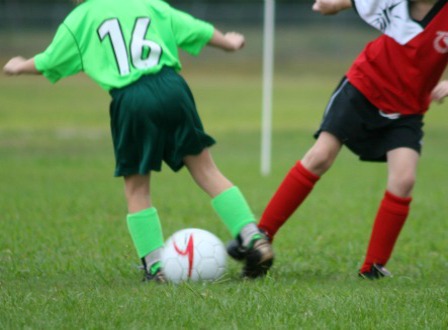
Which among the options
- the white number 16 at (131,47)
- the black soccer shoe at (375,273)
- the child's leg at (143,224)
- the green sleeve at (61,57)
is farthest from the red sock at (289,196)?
the green sleeve at (61,57)

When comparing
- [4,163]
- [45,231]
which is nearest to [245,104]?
[4,163]

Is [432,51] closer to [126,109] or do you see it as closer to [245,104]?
[126,109]

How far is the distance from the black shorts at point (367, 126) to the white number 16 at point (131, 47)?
102 cm

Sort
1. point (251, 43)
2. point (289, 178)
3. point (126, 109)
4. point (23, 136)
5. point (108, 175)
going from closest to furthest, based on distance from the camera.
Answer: point (126, 109) → point (289, 178) → point (108, 175) → point (23, 136) → point (251, 43)

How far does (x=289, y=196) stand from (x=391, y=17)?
1.09 metres

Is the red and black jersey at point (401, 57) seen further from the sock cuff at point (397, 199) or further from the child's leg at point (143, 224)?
the child's leg at point (143, 224)

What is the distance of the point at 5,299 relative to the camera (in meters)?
3.98

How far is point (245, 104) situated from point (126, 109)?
2038 centimetres

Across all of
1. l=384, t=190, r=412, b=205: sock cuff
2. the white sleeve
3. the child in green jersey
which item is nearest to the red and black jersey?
the white sleeve

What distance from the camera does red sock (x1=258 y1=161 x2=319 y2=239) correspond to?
4.98 m

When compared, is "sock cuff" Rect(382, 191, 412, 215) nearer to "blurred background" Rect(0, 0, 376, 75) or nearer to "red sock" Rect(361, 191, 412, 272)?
"red sock" Rect(361, 191, 412, 272)

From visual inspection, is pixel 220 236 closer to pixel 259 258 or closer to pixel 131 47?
pixel 259 258

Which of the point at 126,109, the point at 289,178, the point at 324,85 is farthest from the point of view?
the point at 324,85


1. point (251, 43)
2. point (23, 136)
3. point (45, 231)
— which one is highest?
point (45, 231)
